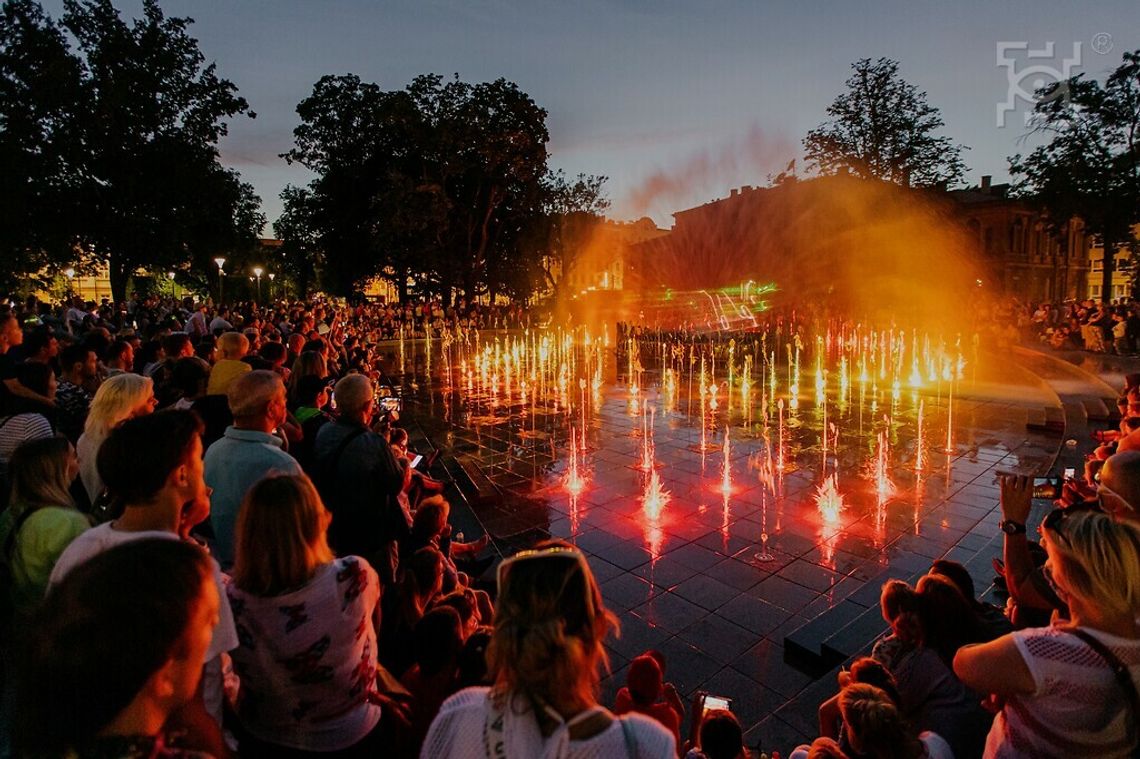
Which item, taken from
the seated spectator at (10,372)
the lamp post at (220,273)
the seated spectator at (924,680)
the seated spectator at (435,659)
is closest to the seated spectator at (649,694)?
the seated spectator at (435,659)

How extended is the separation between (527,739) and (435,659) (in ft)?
5.07

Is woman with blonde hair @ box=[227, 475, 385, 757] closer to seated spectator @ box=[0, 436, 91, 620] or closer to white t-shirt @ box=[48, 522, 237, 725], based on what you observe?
white t-shirt @ box=[48, 522, 237, 725]

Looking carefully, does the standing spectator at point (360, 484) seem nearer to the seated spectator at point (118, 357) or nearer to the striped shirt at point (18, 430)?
the striped shirt at point (18, 430)

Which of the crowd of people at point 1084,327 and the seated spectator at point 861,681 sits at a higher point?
the crowd of people at point 1084,327

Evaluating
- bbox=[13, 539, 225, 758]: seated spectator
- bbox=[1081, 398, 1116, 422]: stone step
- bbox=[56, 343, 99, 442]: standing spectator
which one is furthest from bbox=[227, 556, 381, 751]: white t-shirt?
bbox=[1081, 398, 1116, 422]: stone step

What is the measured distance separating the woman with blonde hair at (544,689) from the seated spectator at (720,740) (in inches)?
57.1

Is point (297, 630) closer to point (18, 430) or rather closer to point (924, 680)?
point (924, 680)

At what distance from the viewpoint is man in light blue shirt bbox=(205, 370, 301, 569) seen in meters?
3.36

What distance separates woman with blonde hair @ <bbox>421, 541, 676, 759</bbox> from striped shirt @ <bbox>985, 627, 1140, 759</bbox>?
1.35 meters

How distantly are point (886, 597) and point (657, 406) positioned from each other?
11291 millimetres

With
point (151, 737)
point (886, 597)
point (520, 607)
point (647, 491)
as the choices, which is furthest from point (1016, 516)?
point (647, 491)

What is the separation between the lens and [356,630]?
7.49 feet

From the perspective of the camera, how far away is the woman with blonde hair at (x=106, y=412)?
3596mm

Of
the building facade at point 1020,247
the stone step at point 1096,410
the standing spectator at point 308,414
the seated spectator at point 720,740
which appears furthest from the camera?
the building facade at point 1020,247
